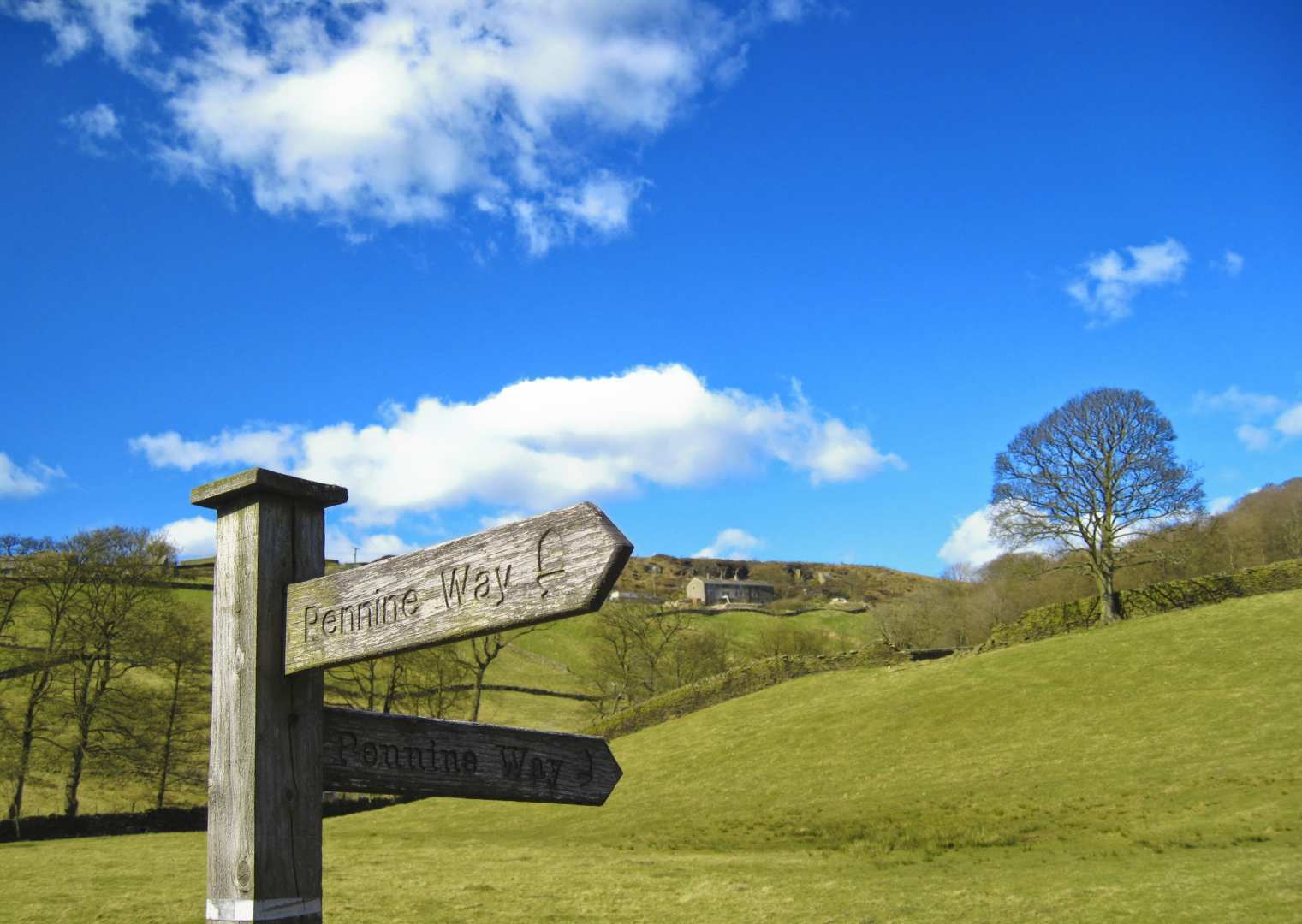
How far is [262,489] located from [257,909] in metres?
1.23

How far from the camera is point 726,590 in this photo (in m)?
153

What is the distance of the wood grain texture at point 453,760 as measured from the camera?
319cm

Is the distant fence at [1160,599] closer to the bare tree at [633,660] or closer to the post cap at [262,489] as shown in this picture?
the bare tree at [633,660]

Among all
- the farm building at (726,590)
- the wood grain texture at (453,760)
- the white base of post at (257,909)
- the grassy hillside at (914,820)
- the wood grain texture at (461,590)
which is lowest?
the grassy hillside at (914,820)

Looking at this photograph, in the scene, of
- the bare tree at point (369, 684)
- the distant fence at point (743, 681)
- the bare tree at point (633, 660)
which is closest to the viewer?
the bare tree at point (369, 684)

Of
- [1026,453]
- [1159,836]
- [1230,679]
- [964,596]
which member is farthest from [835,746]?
[964,596]

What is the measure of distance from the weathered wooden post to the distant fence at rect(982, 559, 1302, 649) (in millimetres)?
45342

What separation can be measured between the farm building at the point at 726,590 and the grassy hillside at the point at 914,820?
4146 inches

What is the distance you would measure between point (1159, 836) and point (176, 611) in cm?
4010

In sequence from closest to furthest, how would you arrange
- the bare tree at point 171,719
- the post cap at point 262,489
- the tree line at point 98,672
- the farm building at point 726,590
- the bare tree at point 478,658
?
the post cap at point 262,489 → the tree line at point 98,672 → the bare tree at point 171,719 → the bare tree at point 478,658 → the farm building at point 726,590

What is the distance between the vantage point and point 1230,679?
101 ft

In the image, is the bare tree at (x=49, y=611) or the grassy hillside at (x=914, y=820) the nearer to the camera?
the grassy hillside at (x=914, y=820)

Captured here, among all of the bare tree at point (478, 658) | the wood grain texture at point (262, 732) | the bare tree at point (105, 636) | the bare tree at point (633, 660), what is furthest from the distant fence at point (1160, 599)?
the wood grain texture at point (262, 732)

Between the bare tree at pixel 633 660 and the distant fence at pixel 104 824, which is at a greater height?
the bare tree at pixel 633 660
